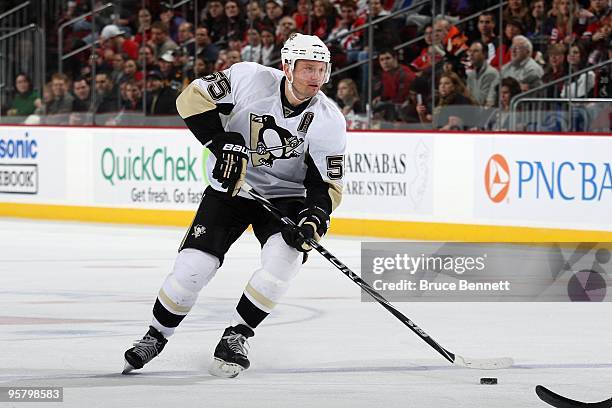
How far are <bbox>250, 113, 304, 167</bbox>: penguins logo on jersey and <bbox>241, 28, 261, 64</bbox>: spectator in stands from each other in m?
7.35

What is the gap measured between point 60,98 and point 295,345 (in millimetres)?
8280

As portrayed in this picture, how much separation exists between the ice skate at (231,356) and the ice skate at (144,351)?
20 cm

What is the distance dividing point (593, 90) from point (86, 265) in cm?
371

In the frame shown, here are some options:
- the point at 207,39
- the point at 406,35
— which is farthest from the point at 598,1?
the point at 207,39

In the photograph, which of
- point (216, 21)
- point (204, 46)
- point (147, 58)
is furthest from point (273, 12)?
point (147, 58)

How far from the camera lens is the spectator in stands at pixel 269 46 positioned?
500 inches

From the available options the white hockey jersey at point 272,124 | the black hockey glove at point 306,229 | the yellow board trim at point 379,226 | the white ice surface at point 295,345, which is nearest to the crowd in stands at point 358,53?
the yellow board trim at point 379,226

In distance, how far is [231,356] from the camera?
5258 millimetres

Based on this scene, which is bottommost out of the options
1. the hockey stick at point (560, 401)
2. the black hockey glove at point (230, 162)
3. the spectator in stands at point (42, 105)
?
the hockey stick at point (560, 401)

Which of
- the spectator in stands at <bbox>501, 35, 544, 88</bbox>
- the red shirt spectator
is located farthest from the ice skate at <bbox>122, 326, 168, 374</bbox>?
the red shirt spectator

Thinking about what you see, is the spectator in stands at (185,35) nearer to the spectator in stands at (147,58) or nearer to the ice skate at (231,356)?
the spectator in stands at (147,58)

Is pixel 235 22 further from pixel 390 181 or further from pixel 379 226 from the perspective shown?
pixel 379 226

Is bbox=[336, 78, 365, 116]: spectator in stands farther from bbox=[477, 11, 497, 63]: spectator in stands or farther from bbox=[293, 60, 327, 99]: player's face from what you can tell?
bbox=[293, 60, 327, 99]: player's face

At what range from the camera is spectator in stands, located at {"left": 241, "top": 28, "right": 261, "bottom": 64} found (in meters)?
12.8
